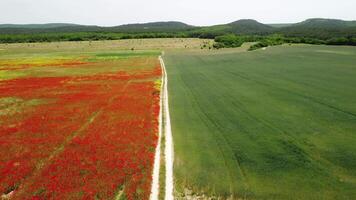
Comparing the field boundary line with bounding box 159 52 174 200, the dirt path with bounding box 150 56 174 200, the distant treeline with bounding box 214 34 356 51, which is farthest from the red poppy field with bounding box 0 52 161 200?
the distant treeline with bounding box 214 34 356 51

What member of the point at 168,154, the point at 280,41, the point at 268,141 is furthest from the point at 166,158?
the point at 280,41

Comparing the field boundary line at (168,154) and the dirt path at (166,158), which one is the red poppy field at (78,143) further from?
the field boundary line at (168,154)

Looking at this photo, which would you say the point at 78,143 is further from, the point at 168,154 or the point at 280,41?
the point at 280,41

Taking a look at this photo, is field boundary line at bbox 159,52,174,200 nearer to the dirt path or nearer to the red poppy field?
the dirt path

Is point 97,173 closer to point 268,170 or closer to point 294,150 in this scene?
point 268,170

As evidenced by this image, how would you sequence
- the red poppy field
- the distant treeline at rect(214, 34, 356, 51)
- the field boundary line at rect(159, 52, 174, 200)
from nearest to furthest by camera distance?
the field boundary line at rect(159, 52, 174, 200) < the red poppy field < the distant treeline at rect(214, 34, 356, 51)

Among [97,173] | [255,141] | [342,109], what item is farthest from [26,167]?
[342,109]

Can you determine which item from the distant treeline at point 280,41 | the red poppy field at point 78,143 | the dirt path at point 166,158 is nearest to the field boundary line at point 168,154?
the dirt path at point 166,158
